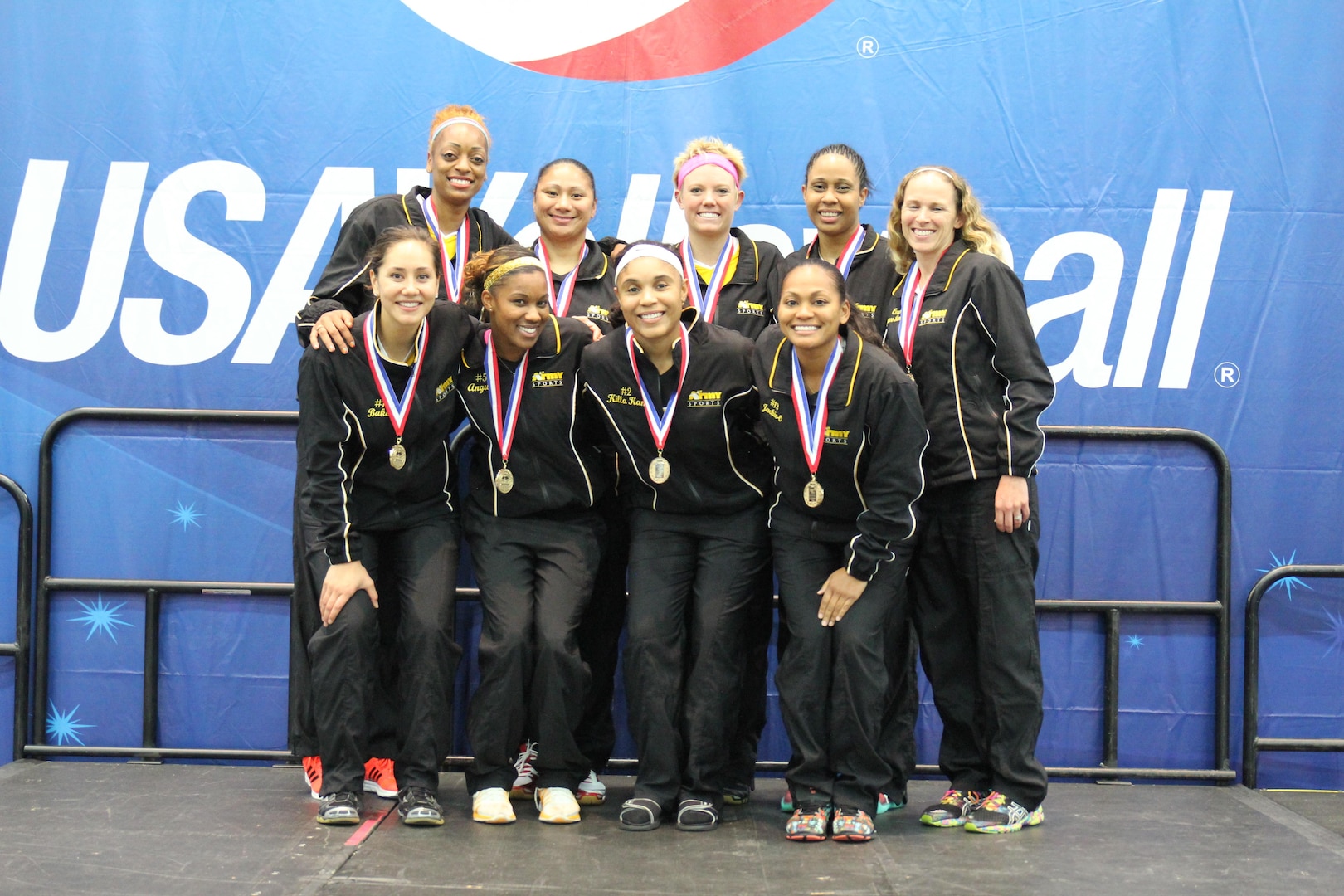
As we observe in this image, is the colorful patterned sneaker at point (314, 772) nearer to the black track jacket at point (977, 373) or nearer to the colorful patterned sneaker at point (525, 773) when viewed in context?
the colorful patterned sneaker at point (525, 773)

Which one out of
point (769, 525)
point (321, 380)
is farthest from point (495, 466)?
point (769, 525)

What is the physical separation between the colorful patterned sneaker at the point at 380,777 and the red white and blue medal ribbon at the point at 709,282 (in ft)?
5.11

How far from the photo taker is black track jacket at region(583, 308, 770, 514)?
10.3 ft

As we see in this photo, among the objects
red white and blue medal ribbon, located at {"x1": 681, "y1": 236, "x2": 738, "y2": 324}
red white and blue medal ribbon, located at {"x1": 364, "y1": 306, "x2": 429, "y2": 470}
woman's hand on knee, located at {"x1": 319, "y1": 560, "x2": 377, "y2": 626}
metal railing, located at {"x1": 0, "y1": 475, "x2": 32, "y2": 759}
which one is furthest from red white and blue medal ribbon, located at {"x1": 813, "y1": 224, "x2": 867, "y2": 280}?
metal railing, located at {"x1": 0, "y1": 475, "x2": 32, "y2": 759}

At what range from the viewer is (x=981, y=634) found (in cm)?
315

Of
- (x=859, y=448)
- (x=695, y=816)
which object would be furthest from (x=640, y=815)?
(x=859, y=448)

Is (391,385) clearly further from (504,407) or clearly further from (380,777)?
(380,777)

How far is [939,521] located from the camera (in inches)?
127

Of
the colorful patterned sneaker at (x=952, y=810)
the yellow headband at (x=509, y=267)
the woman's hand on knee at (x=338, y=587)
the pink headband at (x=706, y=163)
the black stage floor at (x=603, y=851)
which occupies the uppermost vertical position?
the pink headband at (x=706, y=163)

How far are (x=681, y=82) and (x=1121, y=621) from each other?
2.22 meters

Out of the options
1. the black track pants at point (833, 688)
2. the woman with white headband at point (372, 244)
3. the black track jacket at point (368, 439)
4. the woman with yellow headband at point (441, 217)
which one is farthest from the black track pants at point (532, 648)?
the woman with yellow headband at point (441, 217)

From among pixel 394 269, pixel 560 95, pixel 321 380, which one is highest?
pixel 560 95

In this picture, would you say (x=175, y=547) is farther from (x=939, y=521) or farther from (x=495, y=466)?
(x=939, y=521)

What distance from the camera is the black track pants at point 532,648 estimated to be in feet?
10.4
